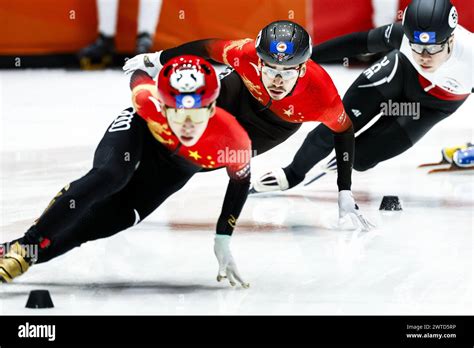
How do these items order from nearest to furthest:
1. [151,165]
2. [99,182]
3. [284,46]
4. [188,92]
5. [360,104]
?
[188,92] < [99,182] < [151,165] < [284,46] < [360,104]

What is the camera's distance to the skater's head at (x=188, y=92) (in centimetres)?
527

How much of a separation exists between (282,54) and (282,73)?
0.47ft

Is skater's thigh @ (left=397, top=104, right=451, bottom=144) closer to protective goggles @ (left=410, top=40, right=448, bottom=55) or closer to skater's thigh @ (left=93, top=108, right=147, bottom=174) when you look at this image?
protective goggles @ (left=410, top=40, right=448, bottom=55)

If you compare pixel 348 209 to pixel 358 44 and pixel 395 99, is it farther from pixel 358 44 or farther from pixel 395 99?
pixel 395 99

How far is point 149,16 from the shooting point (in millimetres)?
13477

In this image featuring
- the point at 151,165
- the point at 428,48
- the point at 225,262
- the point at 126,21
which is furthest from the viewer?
the point at 126,21

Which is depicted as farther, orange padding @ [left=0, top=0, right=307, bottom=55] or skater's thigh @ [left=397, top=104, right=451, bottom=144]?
orange padding @ [left=0, top=0, right=307, bottom=55]

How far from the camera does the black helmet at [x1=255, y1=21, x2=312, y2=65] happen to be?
6.15 metres

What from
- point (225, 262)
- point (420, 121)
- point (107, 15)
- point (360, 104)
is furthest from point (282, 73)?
point (107, 15)

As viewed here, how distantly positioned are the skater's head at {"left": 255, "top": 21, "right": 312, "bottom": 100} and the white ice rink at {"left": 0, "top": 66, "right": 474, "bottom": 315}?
856mm

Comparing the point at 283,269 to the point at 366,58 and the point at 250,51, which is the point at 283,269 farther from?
the point at 366,58

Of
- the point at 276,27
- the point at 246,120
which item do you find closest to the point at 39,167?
the point at 246,120

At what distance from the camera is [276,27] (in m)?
6.29

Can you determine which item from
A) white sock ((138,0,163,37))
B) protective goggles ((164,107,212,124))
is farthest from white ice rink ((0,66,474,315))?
white sock ((138,0,163,37))
